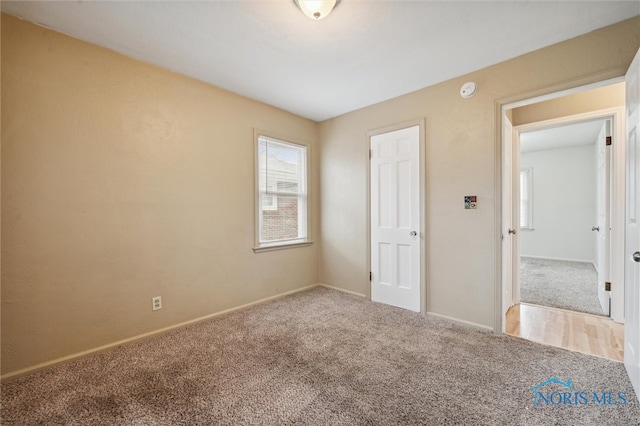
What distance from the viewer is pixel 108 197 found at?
7.57 ft

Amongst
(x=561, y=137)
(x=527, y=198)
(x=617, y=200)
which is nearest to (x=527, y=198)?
(x=527, y=198)

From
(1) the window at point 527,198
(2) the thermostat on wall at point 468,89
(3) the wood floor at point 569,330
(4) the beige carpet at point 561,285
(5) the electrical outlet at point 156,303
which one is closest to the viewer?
(3) the wood floor at point 569,330

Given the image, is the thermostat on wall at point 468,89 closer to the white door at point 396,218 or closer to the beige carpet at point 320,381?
the white door at point 396,218

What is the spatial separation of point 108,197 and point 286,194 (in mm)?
2017

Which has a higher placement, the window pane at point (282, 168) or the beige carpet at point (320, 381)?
the window pane at point (282, 168)

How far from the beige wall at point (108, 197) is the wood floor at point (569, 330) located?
3.04 m

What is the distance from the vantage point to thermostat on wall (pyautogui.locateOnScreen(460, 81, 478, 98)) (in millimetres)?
2694

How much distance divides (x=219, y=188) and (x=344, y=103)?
1.90 meters

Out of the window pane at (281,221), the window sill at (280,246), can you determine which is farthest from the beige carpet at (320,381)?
the window pane at (281,221)

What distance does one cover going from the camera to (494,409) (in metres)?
1.60

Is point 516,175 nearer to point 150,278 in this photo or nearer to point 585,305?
point 585,305

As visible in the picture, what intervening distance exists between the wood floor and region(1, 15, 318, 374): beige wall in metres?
3.04

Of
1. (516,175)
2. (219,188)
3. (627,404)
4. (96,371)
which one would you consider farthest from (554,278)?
(96,371)

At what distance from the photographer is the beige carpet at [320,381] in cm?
156
